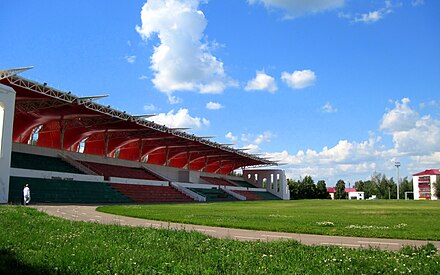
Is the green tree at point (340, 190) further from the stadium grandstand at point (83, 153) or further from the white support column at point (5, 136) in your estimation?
the white support column at point (5, 136)

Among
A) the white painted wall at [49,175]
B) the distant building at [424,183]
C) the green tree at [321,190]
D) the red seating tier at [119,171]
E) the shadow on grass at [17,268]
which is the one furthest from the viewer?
the distant building at [424,183]

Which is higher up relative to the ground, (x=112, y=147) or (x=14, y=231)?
(x=112, y=147)

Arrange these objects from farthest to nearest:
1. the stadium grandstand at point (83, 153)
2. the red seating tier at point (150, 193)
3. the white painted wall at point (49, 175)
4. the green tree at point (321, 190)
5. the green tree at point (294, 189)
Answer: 1. the green tree at point (321, 190)
2. the green tree at point (294, 189)
3. the red seating tier at point (150, 193)
4. the white painted wall at point (49, 175)
5. the stadium grandstand at point (83, 153)

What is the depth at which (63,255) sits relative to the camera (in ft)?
27.7

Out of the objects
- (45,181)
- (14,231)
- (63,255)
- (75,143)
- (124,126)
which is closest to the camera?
(63,255)

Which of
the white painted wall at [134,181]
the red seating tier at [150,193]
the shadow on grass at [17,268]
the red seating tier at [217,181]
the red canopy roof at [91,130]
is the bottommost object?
the shadow on grass at [17,268]

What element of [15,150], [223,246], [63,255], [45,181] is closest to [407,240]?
[223,246]

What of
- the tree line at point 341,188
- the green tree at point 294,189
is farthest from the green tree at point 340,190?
the green tree at point 294,189

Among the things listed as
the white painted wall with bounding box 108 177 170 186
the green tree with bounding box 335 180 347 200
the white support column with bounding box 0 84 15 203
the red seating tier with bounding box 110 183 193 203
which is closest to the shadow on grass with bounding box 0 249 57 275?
the white support column with bounding box 0 84 15 203

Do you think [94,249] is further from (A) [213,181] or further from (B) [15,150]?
(A) [213,181]

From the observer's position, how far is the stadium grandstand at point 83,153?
135 ft

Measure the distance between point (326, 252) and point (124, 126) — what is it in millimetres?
59445

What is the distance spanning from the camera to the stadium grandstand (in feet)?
135

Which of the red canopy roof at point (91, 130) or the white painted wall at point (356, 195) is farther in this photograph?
the white painted wall at point (356, 195)
